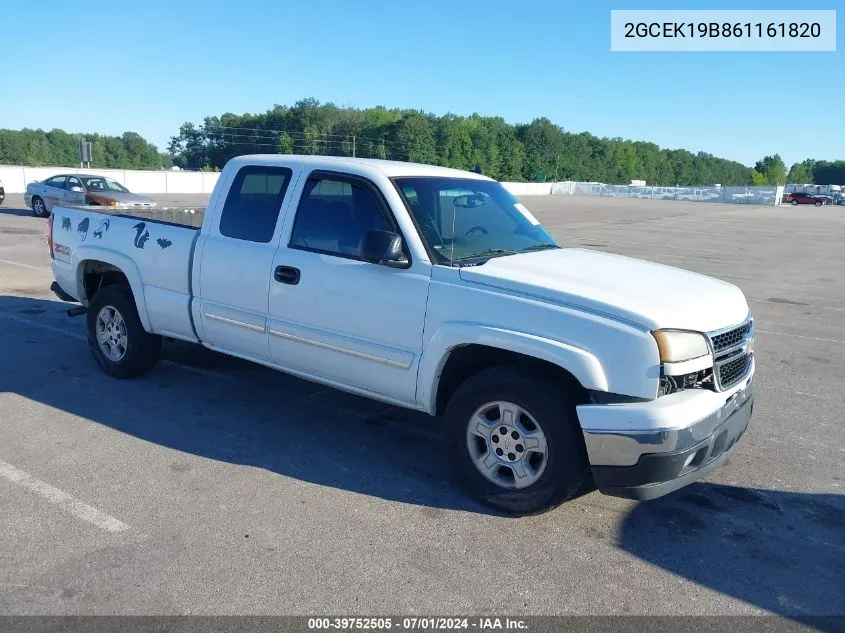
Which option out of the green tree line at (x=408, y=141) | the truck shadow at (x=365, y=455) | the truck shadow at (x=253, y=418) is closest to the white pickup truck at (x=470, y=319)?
the truck shadow at (x=365, y=455)

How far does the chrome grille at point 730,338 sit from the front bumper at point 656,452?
10.5 inches

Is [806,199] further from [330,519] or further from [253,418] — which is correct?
[330,519]

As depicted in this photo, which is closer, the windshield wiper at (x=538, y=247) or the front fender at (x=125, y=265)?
the windshield wiper at (x=538, y=247)

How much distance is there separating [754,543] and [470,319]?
1.90 m

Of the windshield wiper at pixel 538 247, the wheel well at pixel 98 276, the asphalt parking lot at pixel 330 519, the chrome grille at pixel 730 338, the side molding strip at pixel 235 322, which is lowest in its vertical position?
the asphalt parking lot at pixel 330 519

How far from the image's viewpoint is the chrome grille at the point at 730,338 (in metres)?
3.87

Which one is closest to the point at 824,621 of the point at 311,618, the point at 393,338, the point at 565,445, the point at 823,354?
the point at 565,445

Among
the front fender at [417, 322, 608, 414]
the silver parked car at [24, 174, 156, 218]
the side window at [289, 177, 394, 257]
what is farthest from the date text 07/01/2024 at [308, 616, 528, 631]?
the silver parked car at [24, 174, 156, 218]

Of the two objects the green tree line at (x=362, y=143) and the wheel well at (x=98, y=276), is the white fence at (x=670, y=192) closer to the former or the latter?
the green tree line at (x=362, y=143)

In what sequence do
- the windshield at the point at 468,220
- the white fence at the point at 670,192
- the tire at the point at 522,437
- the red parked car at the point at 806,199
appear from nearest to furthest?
1. the tire at the point at 522,437
2. the windshield at the point at 468,220
3. the red parked car at the point at 806,199
4. the white fence at the point at 670,192

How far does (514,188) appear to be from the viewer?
259 ft

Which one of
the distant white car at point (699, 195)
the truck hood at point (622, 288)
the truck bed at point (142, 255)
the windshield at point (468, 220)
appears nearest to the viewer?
the truck hood at point (622, 288)

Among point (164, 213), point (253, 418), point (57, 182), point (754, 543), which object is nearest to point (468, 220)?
point (253, 418)

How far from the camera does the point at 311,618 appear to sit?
3.06m
